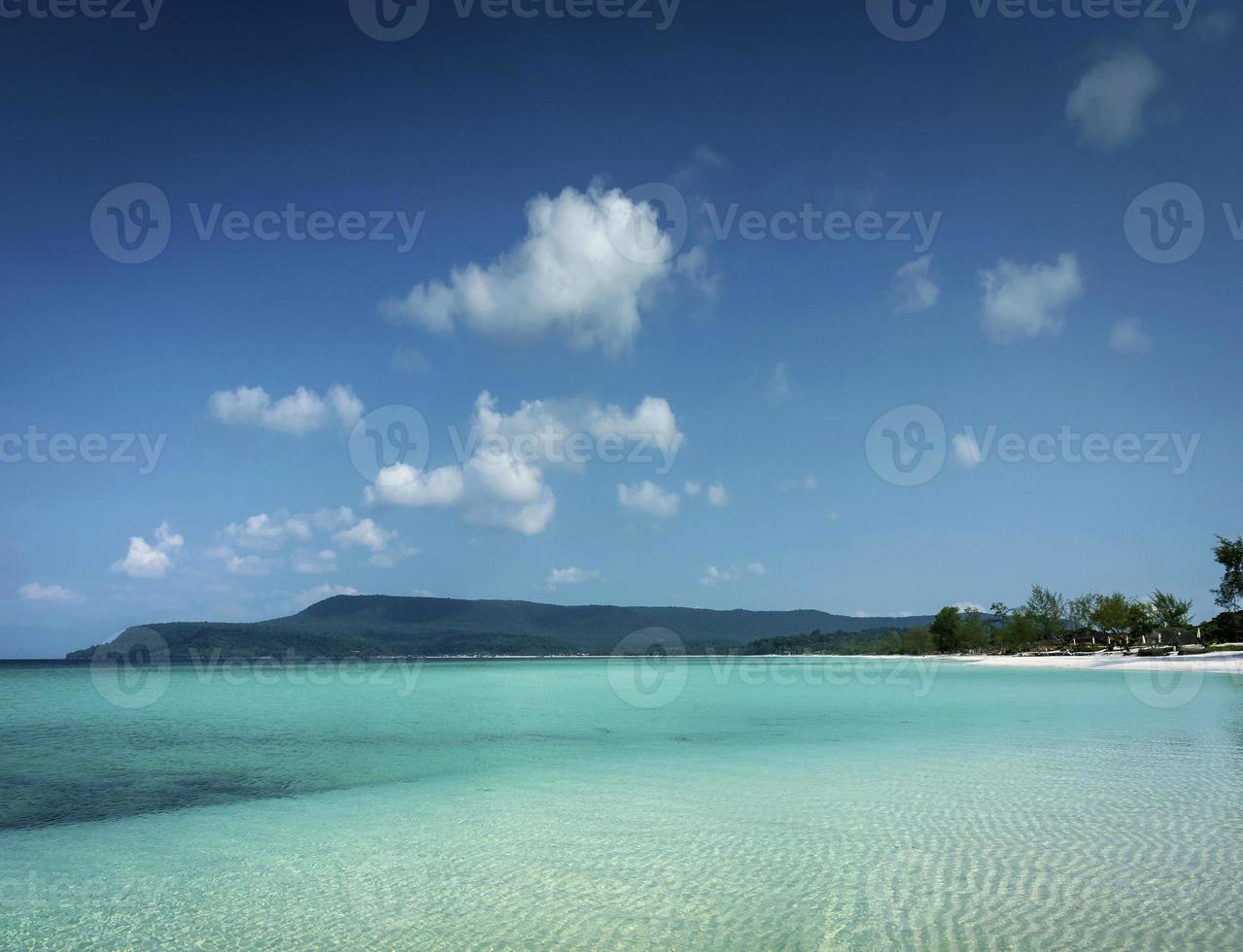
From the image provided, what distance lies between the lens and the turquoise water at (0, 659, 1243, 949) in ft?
26.8

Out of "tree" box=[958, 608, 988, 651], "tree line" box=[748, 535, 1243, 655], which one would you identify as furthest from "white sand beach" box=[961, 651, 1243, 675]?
"tree" box=[958, 608, 988, 651]

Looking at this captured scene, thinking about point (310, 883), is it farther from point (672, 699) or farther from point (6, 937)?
point (672, 699)

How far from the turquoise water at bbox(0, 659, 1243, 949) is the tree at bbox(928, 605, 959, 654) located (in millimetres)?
136550

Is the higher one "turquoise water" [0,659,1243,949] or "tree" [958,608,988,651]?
"turquoise water" [0,659,1243,949]

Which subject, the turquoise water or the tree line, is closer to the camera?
the turquoise water

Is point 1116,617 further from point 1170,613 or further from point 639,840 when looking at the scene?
point 639,840

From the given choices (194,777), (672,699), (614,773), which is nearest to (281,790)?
(194,777)

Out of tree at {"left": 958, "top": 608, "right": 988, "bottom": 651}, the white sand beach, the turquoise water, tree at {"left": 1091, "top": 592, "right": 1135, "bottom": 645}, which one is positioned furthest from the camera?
tree at {"left": 958, "top": 608, "right": 988, "bottom": 651}

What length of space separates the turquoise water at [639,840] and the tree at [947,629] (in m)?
137

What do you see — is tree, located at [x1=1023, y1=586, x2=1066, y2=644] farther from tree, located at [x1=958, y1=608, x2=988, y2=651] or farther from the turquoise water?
the turquoise water

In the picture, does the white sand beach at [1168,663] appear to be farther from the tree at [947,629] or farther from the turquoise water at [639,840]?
the tree at [947,629]

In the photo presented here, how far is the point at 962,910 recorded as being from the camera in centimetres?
834

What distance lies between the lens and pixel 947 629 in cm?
15625

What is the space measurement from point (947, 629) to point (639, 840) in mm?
159271
